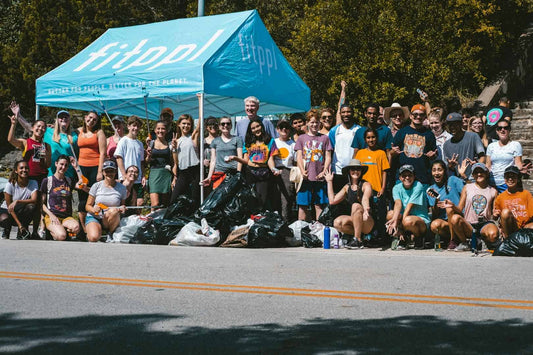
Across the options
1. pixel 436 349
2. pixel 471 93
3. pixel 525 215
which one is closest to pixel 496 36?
pixel 471 93

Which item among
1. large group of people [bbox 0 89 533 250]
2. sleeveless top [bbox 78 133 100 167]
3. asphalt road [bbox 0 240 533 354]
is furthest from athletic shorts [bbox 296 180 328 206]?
sleeveless top [bbox 78 133 100 167]

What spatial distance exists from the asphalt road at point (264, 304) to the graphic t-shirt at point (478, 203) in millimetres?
898

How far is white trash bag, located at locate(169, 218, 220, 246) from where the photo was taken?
10.9 meters

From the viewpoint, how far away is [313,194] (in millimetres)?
11539

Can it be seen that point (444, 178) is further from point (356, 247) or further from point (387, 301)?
point (387, 301)

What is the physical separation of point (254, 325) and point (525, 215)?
227 inches

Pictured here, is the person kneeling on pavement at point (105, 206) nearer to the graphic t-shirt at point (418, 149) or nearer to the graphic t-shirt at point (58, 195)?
the graphic t-shirt at point (58, 195)

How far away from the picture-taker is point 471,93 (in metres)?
23.2

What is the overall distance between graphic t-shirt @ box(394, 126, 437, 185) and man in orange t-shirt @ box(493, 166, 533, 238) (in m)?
1.24

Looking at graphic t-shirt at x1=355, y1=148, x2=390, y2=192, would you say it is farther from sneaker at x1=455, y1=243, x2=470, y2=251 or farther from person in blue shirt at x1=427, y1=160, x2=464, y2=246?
sneaker at x1=455, y1=243, x2=470, y2=251

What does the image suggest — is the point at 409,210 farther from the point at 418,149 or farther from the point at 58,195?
the point at 58,195

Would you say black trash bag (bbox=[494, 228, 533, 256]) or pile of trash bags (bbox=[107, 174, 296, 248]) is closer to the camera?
black trash bag (bbox=[494, 228, 533, 256])

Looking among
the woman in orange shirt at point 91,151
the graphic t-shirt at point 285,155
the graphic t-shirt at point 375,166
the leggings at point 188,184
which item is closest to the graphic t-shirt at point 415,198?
the graphic t-shirt at point 375,166

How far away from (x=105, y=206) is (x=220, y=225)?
1993 millimetres
